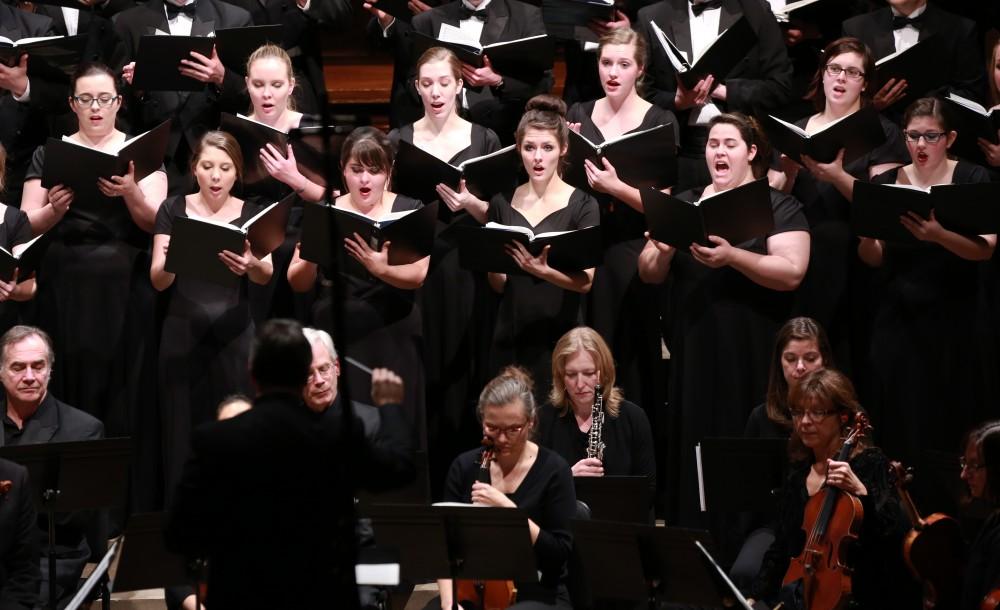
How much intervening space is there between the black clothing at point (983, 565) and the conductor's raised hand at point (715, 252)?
52.3 inches

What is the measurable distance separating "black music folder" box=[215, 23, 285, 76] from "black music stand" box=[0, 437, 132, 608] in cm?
191

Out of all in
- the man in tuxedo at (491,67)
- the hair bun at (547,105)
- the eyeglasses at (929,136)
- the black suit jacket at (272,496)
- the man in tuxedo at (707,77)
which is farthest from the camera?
Answer: the man in tuxedo at (491,67)

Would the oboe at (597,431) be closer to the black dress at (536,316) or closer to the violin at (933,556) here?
the black dress at (536,316)

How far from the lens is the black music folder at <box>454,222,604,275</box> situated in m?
4.87

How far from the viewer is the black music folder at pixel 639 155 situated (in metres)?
5.09

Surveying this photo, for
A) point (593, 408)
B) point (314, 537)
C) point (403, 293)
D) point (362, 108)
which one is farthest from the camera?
point (362, 108)

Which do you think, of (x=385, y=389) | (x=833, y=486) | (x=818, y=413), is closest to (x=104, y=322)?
(x=818, y=413)

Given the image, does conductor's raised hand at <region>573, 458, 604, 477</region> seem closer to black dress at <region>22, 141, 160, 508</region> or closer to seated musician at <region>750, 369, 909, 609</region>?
seated musician at <region>750, 369, 909, 609</region>

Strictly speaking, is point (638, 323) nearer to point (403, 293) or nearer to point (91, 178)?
point (403, 293)

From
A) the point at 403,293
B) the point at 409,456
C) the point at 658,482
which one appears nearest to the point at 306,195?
the point at 403,293

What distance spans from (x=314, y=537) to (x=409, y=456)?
21cm

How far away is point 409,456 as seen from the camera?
2457 mm

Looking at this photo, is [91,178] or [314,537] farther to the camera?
[91,178]

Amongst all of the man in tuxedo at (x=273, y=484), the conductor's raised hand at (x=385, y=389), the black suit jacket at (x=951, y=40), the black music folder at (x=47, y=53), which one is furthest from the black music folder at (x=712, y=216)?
the conductor's raised hand at (x=385, y=389)
